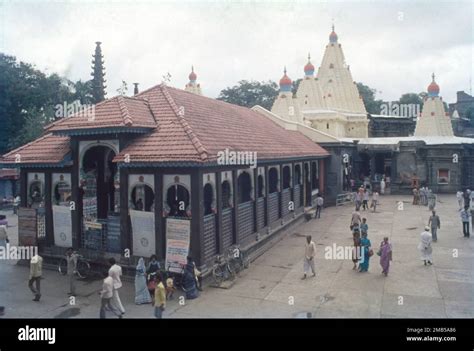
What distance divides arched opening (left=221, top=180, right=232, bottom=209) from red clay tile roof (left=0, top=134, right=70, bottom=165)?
5.30 meters

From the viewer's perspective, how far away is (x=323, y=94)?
3925cm

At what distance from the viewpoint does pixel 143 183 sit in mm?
12820

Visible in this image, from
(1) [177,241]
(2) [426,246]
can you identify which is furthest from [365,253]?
(1) [177,241]

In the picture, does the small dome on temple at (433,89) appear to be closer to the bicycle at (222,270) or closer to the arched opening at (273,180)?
the arched opening at (273,180)

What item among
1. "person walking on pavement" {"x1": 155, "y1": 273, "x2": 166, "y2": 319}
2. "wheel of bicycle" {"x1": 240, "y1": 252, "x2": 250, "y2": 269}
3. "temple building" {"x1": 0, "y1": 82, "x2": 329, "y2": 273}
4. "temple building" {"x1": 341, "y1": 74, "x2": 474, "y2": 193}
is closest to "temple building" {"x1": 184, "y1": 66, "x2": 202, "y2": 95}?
"temple building" {"x1": 341, "y1": 74, "x2": 474, "y2": 193}

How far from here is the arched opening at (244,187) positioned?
16.5 meters

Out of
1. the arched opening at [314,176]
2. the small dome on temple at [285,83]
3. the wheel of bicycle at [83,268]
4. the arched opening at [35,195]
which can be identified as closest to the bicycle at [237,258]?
the wheel of bicycle at [83,268]

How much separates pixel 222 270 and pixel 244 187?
449cm

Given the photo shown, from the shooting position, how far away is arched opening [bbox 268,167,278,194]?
19.4 m

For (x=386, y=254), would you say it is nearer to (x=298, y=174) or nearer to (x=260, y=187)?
(x=260, y=187)

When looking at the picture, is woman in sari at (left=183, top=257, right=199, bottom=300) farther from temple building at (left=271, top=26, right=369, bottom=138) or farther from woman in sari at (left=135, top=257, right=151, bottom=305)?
temple building at (left=271, top=26, right=369, bottom=138)

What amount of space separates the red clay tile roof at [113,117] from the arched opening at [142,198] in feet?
6.32
